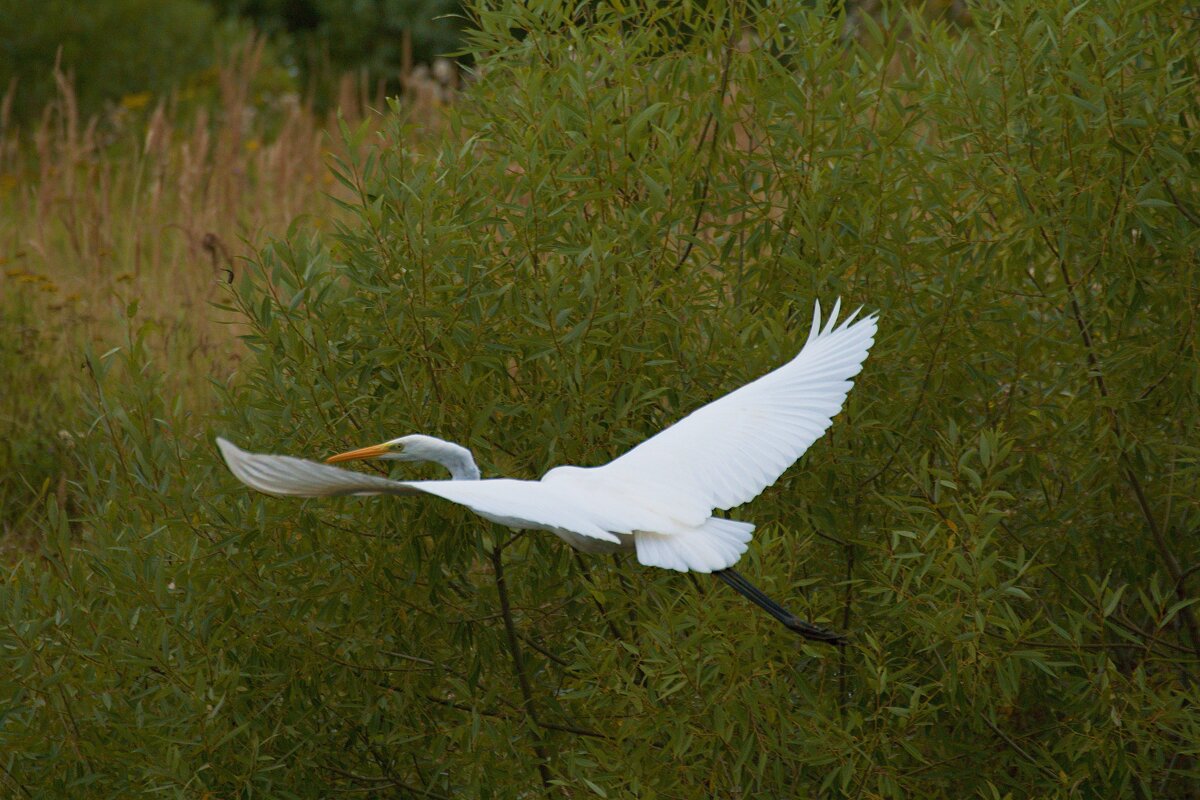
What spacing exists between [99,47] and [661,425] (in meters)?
7.91

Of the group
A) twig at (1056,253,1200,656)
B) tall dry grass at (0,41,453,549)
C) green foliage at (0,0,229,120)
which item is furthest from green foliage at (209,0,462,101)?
twig at (1056,253,1200,656)

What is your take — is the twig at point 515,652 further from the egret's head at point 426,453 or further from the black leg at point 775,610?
the black leg at point 775,610

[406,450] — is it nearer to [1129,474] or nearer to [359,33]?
[1129,474]

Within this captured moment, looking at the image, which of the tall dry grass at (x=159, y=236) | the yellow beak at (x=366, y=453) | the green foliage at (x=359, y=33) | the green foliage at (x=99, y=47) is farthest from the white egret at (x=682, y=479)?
the green foliage at (x=359, y=33)

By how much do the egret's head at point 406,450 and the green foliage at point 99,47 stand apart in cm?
745

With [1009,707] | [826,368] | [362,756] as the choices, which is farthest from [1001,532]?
[362,756]

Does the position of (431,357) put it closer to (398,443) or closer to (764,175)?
(398,443)

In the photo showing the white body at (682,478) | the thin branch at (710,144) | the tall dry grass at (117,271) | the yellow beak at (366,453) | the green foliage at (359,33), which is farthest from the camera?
the green foliage at (359,33)

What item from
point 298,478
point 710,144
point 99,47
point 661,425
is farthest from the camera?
point 99,47

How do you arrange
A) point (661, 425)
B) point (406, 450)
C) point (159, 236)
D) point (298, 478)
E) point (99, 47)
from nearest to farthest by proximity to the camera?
1. point (298, 478)
2. point (406, 450)
3. point (661, 425)
4. point (159, 236)
5. point (99, 47)

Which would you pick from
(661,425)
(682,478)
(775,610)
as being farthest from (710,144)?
(775,610)

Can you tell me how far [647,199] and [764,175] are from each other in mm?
257

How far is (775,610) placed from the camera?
94.9 inches

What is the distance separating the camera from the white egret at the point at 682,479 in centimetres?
222
